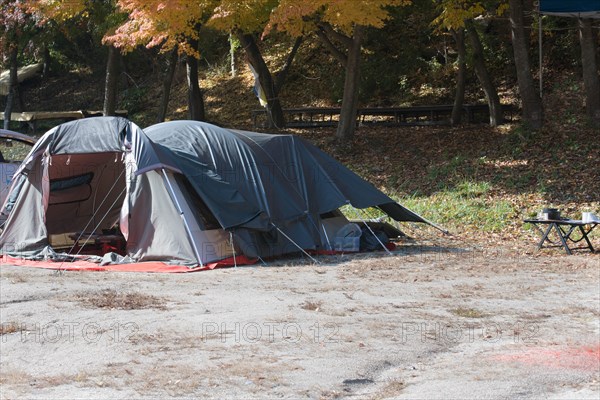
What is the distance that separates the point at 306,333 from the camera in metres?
8.26

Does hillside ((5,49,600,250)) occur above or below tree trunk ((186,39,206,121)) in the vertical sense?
below

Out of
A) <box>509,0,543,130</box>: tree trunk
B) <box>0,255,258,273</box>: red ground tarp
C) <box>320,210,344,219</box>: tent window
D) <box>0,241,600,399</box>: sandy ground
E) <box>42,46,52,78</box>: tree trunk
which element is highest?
<box>42,46,52,78</box>: tree trunk

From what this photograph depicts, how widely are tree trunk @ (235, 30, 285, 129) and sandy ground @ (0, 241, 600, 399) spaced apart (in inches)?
539

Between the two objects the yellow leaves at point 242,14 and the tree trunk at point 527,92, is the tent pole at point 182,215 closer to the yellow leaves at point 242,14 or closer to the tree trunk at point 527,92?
the yellow leaves at point 242,14

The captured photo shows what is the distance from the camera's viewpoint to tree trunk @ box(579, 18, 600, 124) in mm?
19609

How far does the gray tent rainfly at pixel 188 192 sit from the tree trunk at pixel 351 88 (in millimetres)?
8158

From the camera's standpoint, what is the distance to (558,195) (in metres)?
16.7

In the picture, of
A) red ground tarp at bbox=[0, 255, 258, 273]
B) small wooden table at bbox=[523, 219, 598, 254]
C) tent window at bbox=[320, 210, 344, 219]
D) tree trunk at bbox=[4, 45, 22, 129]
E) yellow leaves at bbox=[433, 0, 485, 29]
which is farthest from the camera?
tree trunk at bbox=[4, 45, 22, 129]

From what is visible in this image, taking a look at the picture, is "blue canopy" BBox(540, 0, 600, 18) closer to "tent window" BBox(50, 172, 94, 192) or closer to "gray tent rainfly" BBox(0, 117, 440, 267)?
"gray tent rainfly" BBox(0, 117, 440, 267)

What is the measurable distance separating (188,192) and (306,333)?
16.3 feet

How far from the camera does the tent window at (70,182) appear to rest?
555 inches

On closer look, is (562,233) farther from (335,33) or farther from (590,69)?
(335,33)

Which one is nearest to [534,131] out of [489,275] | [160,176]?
[489,275]

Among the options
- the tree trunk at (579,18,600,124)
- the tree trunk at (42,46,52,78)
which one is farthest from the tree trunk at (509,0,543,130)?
the tree trunk at (42,46,52,78)
